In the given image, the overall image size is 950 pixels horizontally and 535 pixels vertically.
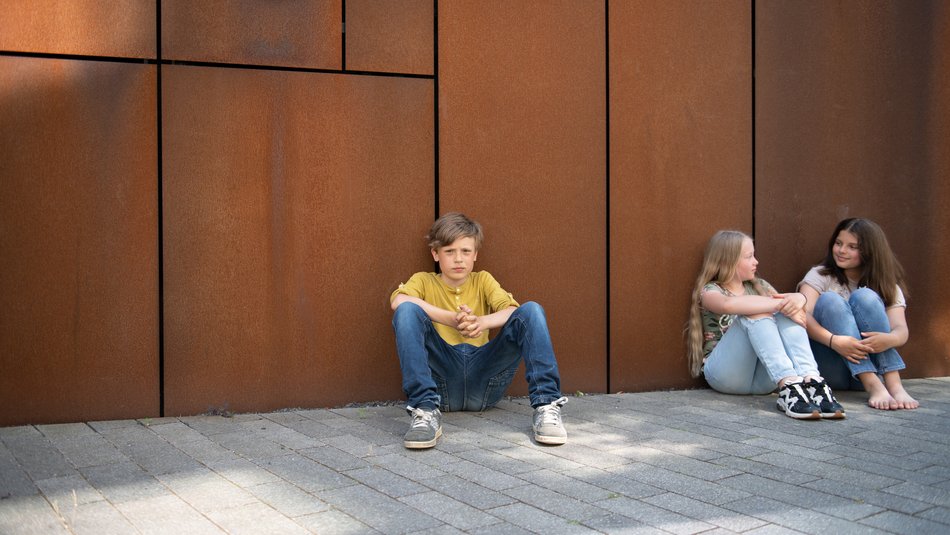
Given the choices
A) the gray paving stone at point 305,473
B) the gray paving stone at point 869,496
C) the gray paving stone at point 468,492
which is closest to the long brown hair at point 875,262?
the gray paving stone at point 869,496

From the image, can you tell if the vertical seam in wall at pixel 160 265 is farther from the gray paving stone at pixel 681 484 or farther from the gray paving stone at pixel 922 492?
the gray paving stone at pixel 922 492

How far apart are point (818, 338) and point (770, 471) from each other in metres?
1.77

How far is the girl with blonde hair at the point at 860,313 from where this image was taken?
15.3 ft

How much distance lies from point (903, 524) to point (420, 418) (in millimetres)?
1953

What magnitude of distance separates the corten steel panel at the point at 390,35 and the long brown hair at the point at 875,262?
111 inches

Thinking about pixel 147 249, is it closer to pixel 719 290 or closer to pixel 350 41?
pixel 350 41

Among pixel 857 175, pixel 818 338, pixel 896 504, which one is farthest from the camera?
pixel 857 175

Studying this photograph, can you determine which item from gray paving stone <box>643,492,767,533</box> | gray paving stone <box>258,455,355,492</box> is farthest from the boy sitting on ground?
gray paving stone <box>643,492,767,533</box>

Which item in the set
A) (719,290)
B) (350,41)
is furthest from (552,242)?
(350,41)

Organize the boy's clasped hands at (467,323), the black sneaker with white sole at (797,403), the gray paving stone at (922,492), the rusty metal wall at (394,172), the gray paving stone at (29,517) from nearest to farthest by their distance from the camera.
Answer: the gray paving stone at (29,517)
the gray paving stone at (922,492)
the boy's clasped hands at (467,323)
the rusty metal wall at (394,172)
the black sneaker with white sole at (797,403)

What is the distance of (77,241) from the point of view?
13.5 ft

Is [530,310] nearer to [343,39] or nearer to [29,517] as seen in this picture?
[343,39]

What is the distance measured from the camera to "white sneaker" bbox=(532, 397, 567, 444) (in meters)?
3.67

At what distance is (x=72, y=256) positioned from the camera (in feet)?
13.5
